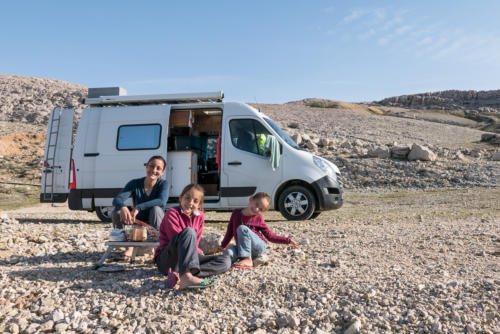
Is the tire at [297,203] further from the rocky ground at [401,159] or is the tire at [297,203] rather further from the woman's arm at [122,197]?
the rocky ground at [401,159]

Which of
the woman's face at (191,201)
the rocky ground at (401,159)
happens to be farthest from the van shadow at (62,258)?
the rocky ground at (401,159)

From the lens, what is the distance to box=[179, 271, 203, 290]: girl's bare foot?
373cm

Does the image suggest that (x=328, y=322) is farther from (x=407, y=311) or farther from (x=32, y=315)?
(x=32, y=315)

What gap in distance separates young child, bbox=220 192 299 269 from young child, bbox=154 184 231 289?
1.08 ft

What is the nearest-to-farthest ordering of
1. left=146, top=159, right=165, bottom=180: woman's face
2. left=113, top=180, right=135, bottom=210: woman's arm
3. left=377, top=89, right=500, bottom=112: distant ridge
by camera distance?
left=113, top=180, right=135, bottom=210: woman's arm < left=146, top=159, right=165, bottom=180: woman's face < left=377, top=89, right=500, bottom=112: distant ridge

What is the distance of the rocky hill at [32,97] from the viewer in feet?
143

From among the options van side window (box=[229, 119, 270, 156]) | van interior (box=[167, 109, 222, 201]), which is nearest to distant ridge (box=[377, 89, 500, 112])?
van interior (box=[167, 109, 222, 201])

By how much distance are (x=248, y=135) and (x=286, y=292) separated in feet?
17.3

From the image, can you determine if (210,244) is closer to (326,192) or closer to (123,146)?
(326,192)

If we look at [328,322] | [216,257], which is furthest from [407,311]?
[216,257]

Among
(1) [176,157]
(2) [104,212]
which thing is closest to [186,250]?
(1) [176,157]

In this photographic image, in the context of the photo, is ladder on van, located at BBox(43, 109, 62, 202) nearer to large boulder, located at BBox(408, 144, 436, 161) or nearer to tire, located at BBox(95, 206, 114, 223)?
tire, located at BBox(95, 206, 114, 223)

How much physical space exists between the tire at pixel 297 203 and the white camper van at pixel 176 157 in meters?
0.02

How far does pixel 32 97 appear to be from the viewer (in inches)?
1969
